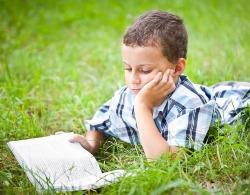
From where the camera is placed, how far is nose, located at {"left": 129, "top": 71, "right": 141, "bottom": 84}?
2.68 meters

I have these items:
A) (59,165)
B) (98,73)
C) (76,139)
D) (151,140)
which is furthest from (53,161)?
(98,73)

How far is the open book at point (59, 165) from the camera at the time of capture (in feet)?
7.80

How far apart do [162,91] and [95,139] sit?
0.68 m

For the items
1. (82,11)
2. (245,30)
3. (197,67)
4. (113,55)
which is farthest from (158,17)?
(82,11)

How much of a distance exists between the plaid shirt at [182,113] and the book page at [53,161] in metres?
0.35

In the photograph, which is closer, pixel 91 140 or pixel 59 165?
pixel 59 165

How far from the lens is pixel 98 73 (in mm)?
4785

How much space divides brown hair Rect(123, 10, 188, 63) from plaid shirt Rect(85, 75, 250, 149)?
0.24 metres

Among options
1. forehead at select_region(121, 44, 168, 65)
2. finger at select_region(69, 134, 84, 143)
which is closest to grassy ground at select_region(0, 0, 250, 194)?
finger at select_region(69, 134, 84, 143)

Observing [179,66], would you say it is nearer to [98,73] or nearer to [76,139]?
[76,139]

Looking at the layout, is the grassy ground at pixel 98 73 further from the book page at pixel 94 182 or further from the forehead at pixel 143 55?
the forehead at pixel 143 55

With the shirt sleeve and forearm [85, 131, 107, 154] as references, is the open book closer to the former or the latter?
forearm [85, 131, 107, 154]

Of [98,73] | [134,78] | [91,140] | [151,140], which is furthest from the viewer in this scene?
[98,73]

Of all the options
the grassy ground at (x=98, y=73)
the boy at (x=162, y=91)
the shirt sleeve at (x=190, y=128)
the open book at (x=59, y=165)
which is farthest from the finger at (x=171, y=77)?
the open book at (x=59, y=165)
